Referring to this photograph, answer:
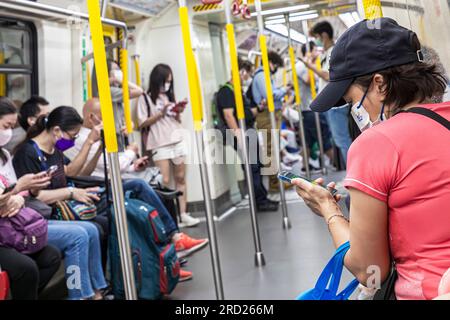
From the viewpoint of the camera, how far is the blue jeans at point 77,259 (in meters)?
2.38

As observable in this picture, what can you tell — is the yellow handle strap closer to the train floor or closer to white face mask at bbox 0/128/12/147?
white face mask at bbox 0/128/12/147

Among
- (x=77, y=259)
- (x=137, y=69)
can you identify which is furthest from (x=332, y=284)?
(x=137, y=69)

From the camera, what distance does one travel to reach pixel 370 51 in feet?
3.09

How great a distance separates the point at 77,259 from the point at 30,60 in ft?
5.05

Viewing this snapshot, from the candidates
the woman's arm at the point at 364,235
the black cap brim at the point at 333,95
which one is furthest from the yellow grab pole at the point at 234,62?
the woman's arm at the point at 364,235

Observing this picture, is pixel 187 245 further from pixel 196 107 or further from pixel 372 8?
pixel 372 8

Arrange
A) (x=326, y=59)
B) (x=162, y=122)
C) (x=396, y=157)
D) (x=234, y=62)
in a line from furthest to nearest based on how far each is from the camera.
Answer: (x=162, y=122), (x=234, y=62), (x=326, y=59), (x=396, y=157)

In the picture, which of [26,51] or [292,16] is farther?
[26,51]

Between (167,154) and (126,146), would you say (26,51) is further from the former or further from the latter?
(167,154)

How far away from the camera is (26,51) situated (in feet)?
10.8

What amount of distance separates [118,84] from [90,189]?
727 millimetres

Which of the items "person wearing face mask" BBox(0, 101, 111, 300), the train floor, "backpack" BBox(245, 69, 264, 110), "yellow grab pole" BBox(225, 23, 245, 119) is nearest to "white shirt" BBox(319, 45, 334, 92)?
the train floor

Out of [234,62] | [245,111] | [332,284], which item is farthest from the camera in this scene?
[245,111]

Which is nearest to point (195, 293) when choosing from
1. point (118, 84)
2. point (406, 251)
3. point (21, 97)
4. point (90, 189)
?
point (90, 189)
